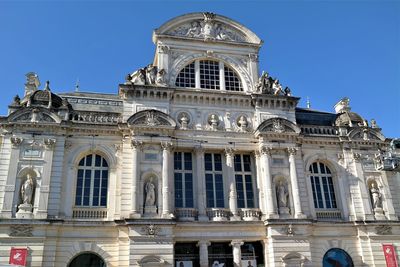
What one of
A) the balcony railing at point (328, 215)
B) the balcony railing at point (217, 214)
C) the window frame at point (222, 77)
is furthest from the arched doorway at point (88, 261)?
the balcony railing at point (328, 215)

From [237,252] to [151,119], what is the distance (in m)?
9.77

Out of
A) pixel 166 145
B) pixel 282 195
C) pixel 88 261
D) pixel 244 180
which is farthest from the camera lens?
pixel 244 180

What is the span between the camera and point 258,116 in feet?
85.6

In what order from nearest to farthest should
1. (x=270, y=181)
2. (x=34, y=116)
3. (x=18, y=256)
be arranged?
(x=18, y=256) → (x=34, y=116) → (x=270, y=181)

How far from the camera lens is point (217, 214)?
75.3 feet

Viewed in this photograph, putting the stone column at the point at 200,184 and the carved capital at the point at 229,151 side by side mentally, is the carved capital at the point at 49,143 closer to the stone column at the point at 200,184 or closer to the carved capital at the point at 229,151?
the stone column at the point at 200,184

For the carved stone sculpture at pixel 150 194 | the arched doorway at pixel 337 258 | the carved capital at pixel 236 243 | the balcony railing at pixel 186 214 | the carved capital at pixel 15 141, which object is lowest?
the arched doorway at pixel 337 258

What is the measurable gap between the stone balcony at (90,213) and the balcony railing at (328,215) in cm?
1398

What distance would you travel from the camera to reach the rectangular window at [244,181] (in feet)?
79.6

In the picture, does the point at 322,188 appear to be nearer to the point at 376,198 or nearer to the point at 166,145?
the point at 376,198

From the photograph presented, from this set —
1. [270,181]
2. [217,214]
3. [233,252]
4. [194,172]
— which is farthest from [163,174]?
[270,181]

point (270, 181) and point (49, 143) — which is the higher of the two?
point (49, 143)

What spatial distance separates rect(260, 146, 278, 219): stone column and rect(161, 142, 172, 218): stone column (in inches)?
242

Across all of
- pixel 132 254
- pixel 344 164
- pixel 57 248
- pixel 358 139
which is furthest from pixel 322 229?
pixel 57 248
